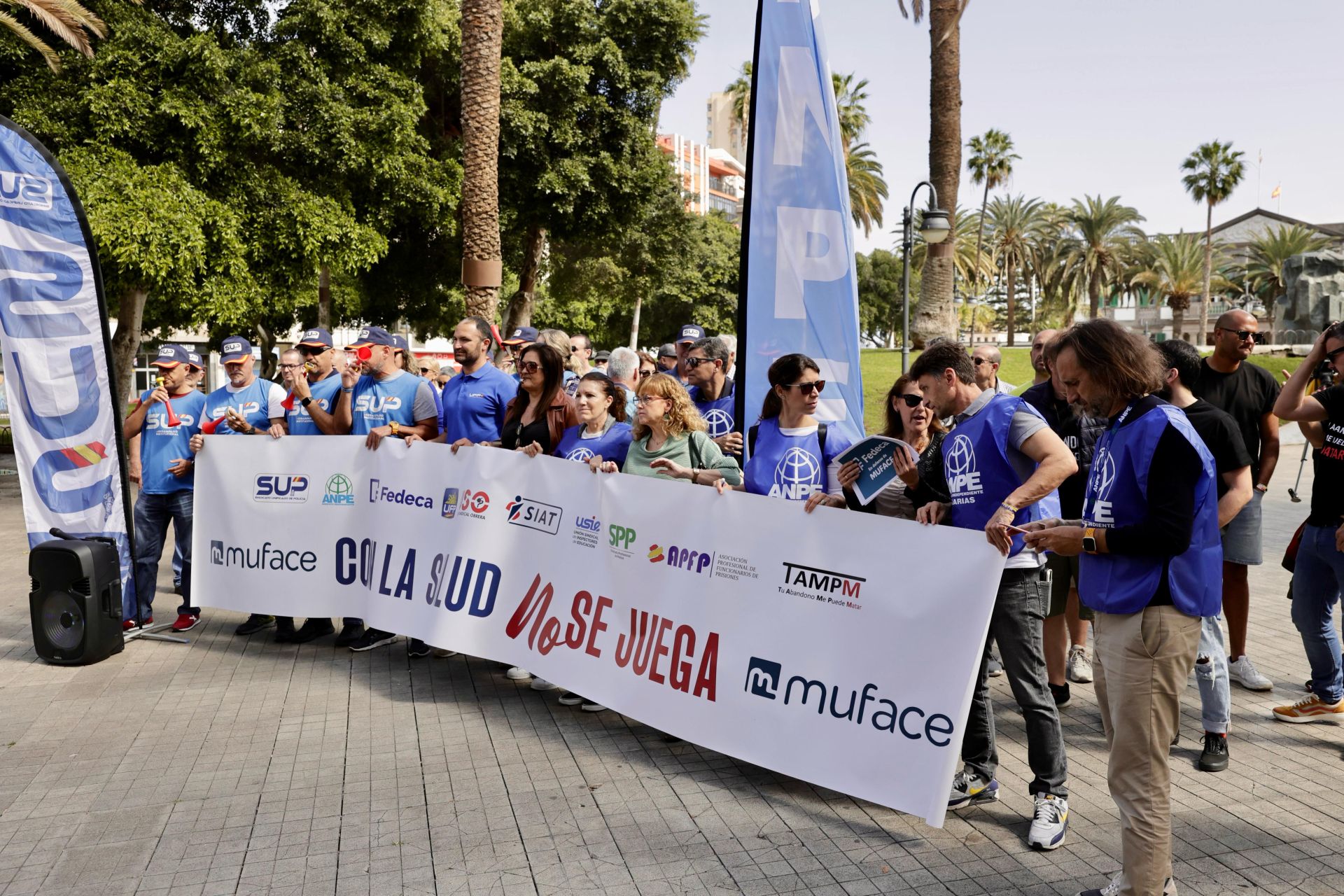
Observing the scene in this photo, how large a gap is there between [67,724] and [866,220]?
186ft

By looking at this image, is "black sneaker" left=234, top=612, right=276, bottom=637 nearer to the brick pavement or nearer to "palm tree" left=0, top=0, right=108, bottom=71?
the brick pavement

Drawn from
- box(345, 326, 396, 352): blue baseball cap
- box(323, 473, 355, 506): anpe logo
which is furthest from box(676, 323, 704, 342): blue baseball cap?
box(323, 473, 355, 506): anpe logo

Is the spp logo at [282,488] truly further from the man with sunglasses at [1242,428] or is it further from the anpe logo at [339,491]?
the man with sunglasses at [1242,428]

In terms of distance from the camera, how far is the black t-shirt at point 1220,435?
442 centimetres

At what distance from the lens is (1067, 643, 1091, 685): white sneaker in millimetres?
6090

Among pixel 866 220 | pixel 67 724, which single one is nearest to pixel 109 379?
pixel 67 724

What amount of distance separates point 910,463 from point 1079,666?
2.63 m

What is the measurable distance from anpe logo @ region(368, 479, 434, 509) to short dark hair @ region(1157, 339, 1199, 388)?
4213mm

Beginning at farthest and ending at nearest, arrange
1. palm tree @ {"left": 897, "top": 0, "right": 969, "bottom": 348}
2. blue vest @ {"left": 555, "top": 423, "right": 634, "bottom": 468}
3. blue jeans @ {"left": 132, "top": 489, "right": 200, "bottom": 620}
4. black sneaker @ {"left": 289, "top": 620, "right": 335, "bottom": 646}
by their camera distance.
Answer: palm tree @ {"left": 897, "top": 0, "right": 969, "bottom": 348} → blue jeans @ {"left": 132, "top": 489, "right": 200, "bottom": 620} → black sneaker @ {"left": 289, "top": 620, "right": 335, "bottom": 646} → blue vest @ {"left": 555, "top": 423, "right": 634, "bottom": 468}

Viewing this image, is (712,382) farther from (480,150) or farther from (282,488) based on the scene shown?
(480,150)

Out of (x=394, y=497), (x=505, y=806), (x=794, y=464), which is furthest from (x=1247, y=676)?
(x=394, y=497)

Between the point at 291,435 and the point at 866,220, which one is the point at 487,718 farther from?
the point at 866,220

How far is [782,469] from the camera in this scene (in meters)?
4.82

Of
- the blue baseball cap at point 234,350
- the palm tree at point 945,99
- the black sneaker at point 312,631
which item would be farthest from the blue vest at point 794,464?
the palm tree at point 945,99
